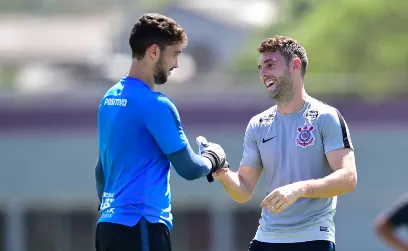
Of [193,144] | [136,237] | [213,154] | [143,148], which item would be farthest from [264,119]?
[193,144]

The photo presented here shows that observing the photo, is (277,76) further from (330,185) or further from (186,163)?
(186,163)

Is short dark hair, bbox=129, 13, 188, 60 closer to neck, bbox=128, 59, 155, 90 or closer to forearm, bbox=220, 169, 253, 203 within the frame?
neck, bbox=128, 59, 155, 90

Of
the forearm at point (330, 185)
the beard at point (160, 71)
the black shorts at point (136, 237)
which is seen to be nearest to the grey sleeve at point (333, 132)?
the forearm at point (330, 185)

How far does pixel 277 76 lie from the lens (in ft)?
27.2

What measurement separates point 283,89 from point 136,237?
4.82 ft

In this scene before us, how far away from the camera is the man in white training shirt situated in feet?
26.9

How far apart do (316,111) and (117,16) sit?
66.6 meters

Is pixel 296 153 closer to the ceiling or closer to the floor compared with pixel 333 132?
closer to the floor

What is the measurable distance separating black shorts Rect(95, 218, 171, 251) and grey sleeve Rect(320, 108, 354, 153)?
49.8 inches

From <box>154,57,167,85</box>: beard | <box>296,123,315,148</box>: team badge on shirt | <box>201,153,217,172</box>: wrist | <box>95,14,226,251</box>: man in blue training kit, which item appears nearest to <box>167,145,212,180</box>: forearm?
<box>95,14,226,251</box>: man in blue training kit

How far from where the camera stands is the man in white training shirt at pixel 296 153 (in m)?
8.19

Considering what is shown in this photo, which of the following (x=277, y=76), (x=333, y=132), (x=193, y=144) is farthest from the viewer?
(x=193, y=144)

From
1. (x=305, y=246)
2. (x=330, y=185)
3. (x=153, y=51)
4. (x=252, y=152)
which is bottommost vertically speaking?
(x=305, y=246)

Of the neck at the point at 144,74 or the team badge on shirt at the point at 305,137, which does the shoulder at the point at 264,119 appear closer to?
the team badge on shirt at the point at 305,137
